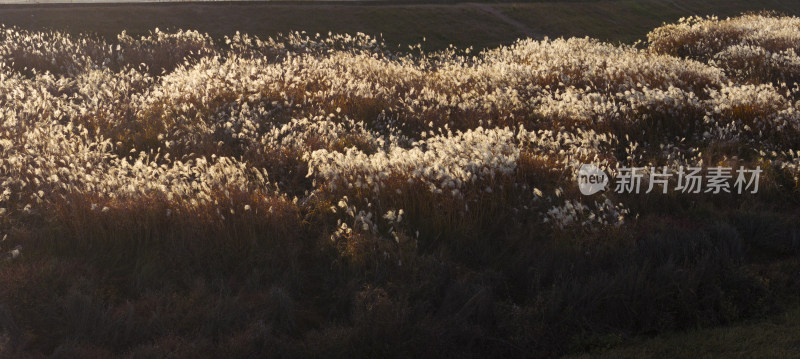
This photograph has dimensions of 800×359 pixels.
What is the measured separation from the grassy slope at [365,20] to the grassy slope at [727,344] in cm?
1969

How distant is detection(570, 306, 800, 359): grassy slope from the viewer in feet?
13.2

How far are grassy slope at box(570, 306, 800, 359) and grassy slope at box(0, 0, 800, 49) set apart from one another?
Result: 19695 millimetres

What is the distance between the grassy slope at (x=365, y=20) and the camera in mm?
21188

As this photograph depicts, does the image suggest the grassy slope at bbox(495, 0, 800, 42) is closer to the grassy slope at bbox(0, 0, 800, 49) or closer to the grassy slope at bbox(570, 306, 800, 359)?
the grassy slope at bbox(0, 0, 800, 49)

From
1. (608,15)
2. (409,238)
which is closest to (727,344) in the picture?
(409,238)

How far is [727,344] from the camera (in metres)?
4.18

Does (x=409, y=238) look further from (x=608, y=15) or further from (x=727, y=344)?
(x=608, y=15)

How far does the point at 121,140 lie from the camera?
858 centimetres

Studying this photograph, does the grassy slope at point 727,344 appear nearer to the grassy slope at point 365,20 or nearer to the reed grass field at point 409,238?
the reed grass field at point 409,238

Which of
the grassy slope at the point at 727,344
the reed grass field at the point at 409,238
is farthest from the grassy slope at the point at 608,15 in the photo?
the grassy slope at the point at 727,344

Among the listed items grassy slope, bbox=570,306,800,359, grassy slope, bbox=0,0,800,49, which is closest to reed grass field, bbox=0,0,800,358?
grassy slope, bbox=570,306,800,359

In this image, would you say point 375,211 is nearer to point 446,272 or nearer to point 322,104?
point 446,272

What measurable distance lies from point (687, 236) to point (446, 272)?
2467mm

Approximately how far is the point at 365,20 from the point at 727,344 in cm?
2250
